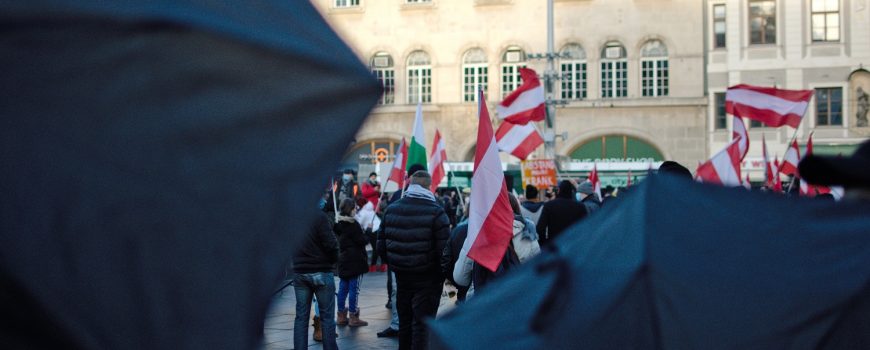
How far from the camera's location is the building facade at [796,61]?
3831 cm

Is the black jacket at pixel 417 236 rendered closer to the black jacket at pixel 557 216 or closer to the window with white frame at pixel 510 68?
the black jacket at pixel 557 216

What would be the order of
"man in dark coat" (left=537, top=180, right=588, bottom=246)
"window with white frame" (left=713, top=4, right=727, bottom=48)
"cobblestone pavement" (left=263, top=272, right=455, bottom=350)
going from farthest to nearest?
"window with white frame" (left=713, top=4, right=727, bottom=48) → "man in dark coat" (left=537, top=180, right=588, bottom=246) → "cobblestone pavement" (left=263, top=272, right=455, bottom=350)

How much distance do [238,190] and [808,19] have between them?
40.9 metres

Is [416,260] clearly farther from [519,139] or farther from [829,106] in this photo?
[829,106]

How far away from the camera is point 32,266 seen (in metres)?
1.34

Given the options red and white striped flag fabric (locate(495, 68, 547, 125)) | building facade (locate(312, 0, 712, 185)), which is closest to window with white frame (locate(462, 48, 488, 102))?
building facade (locate(312, 0, 712, 185))

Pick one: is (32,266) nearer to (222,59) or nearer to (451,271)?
(222,59)

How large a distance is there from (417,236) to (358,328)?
3.71 meters

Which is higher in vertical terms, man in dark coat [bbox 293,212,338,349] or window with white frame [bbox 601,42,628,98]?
window with white frame [bbox 601,42,628,98]

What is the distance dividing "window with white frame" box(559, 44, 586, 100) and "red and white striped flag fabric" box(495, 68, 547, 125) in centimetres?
2541

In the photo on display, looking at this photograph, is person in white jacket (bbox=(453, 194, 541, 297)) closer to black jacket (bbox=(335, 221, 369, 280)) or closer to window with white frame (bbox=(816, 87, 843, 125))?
black jacket (bbox=(335, 221, 369, 280))

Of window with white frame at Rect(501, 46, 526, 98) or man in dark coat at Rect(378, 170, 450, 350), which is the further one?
window with white frame at Rect(501, 46, 526, 98)

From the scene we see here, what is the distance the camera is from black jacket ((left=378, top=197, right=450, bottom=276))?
8547 millimetres

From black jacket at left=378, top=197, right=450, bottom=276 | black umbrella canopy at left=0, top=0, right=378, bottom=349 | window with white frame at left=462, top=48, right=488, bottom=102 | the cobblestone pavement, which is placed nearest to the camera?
black umbrella canopy at left=0, top=0, right=378, bottom=349
